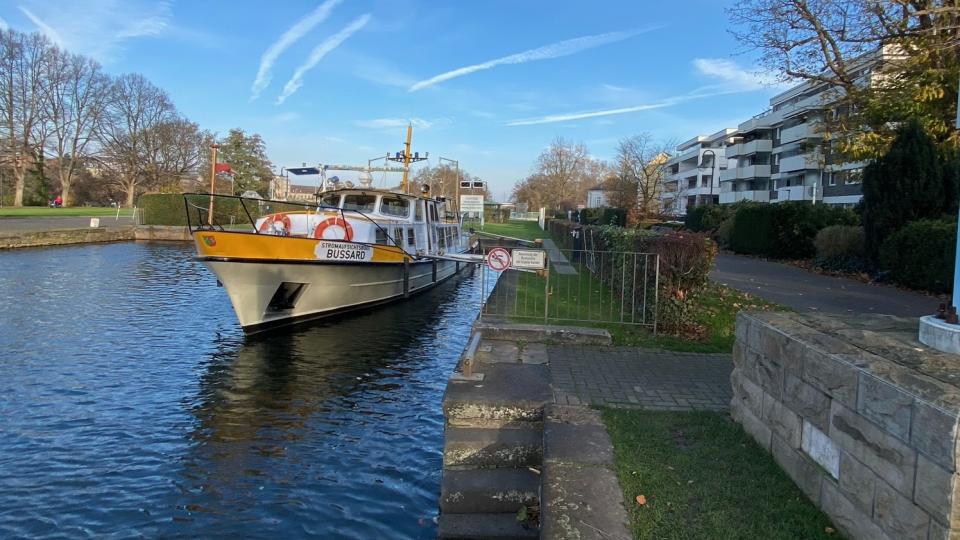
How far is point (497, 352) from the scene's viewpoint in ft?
25.6

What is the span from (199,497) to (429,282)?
42.9ft

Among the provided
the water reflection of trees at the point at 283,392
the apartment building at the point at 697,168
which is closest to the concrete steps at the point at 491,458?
the water reflection of trees at the point at 283,392

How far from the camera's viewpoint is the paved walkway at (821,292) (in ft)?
34.0

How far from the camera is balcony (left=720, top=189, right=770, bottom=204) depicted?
57.4 meters

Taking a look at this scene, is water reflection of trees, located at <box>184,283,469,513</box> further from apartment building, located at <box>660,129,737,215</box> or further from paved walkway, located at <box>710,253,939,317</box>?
apartment building, located at <box>660,129,737,215</box>

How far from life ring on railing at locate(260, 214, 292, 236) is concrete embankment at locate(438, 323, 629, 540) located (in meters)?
8.72

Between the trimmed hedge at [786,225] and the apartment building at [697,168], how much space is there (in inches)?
1820

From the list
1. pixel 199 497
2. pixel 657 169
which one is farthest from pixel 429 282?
pixel 657 169

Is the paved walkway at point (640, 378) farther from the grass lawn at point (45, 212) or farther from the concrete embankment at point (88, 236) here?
the grass lawn at point (45, 212)

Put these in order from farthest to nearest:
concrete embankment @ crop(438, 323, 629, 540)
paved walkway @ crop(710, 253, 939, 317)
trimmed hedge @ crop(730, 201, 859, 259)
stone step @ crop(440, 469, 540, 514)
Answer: trimmed hedge @ crop(730, 201, 859, 259) < paved walkway @ crop(710, 253, 939, 317) < stone step @ crop(440, 469, 540, 514) < concrete embankment @ crop(438, 323, 629, 540)

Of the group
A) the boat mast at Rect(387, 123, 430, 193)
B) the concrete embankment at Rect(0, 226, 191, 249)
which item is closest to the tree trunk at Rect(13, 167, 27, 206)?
the concrete embankment at Rect(0, 226, 191, 249)

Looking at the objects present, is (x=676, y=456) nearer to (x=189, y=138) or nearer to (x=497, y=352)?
(x=497, y=352)

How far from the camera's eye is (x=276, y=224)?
1431cm

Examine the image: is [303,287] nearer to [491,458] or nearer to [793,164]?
[491,458]
